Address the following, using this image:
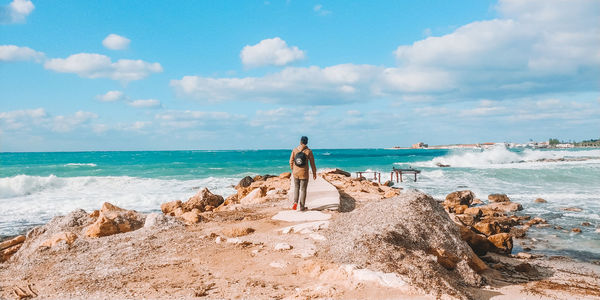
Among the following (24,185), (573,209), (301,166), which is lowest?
(573,209)

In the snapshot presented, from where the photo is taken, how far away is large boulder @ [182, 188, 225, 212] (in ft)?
42.4

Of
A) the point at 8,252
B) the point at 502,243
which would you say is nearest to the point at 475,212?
the point at 502,243

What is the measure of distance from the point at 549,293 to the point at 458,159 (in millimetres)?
47217

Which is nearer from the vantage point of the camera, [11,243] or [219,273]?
[219,273]

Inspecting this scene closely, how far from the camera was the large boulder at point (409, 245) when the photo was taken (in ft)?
15.3

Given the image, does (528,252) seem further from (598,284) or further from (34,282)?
(34,282)

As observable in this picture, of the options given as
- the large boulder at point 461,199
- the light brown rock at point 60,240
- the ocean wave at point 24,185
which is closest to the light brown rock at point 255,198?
the light brown rock at point 60,240

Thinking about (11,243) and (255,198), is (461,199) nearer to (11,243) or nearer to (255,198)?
(255,198)

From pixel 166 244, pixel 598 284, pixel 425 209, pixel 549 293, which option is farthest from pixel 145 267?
pixel 598 284

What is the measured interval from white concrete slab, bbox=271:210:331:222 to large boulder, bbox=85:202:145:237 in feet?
10.1

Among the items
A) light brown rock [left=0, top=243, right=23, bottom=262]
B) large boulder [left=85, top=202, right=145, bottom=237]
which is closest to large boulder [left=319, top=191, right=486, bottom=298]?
large boulder [left=85, top=202, right=145, bottom=237]

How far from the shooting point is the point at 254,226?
7.92 meters

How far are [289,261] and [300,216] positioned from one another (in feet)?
10.3

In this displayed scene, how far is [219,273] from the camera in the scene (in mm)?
5156
